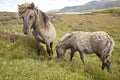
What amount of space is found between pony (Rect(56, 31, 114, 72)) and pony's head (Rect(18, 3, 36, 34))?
7.84 feet

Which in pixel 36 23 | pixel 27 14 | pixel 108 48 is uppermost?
pixel 27 14

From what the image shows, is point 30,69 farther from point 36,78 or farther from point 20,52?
point 20,52

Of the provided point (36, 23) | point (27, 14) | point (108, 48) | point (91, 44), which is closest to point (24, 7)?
point (27, 14)

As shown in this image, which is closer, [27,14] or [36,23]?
[27,14]

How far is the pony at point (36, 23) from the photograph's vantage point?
10891 millimetres

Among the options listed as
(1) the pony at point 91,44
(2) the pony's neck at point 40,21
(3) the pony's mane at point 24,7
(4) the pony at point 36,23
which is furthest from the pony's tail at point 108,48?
(3) the pony's mane at point 24,7

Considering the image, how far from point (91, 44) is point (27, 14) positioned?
344 centimetres

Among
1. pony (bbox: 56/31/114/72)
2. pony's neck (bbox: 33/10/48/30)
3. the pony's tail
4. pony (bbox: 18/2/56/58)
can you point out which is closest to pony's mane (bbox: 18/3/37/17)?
pony (bbox: 18/2/56/58)

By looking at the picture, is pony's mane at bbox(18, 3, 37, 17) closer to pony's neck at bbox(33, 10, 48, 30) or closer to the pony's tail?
pony's neck at bbox(33, 10, 48, 30)

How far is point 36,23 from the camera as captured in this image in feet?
38.3

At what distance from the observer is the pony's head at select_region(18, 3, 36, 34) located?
1081 cm

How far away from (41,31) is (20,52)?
4.84ft

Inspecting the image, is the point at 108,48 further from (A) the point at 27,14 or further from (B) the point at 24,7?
(B) the point at 24,7

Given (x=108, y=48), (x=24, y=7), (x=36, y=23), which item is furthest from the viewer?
(x=36, y=23)
